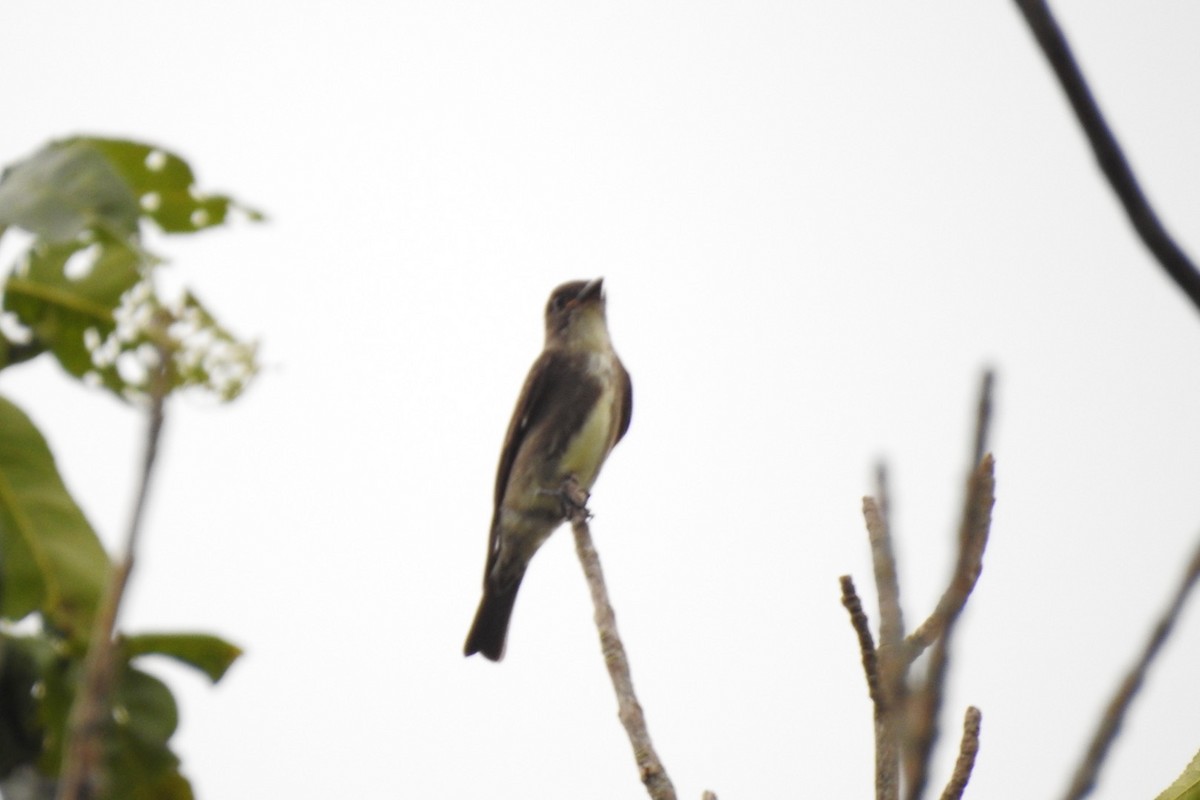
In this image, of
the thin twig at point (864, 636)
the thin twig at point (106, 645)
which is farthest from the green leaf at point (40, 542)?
the thin twig at point (106, 645)

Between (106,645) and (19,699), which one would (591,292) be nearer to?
(19,699)

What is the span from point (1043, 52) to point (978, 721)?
1.25 meters

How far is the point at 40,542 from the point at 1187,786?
70.6 inches

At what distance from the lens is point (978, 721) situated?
198cm

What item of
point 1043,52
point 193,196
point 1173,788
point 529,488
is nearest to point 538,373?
point 529,488

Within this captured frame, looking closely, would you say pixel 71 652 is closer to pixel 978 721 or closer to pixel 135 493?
pixel 978 721

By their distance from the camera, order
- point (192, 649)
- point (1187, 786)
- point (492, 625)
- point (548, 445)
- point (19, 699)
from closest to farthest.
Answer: point (1187, 786)
point (19, 699)
point (192, 649)
point (548, 445)
point (492, 625)

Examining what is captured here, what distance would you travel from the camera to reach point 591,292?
8102 millimetres

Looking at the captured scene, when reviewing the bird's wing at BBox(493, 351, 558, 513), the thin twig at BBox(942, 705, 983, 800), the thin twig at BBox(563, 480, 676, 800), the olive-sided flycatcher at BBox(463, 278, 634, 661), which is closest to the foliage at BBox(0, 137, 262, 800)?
the thin twig at BBox(563, 480, 676, 800)

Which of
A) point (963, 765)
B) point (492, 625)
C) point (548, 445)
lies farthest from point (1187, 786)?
point (492, 625)

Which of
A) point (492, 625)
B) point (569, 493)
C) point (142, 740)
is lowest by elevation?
point (492, 625)

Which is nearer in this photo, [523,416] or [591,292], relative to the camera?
[523,416]

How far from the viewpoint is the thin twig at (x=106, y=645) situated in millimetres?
855

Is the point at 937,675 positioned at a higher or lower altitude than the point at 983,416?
lower
